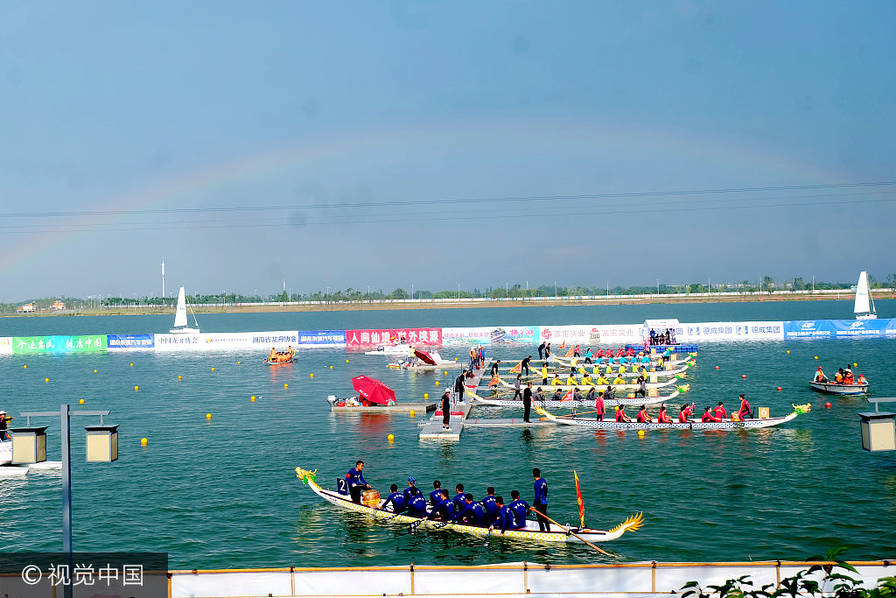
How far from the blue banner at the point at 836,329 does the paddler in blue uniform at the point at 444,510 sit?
251 feet

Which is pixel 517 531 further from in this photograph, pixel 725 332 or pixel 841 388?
pixel 725 332

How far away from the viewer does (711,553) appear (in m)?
20.8

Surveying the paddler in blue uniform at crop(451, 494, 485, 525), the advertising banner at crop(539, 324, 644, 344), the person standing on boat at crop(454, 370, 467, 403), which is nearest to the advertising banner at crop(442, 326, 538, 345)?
the advertising banner at crop(539, 324, 644, 344)

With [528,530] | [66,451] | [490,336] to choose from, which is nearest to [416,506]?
[528,530]

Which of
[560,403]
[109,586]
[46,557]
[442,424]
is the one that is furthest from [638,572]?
[560,403]

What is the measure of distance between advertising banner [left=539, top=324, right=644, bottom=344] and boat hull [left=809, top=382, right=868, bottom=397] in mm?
32854

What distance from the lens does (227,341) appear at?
302 ft

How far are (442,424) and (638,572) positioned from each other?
2434 cm

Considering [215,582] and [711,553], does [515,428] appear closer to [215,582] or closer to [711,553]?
[711,553]

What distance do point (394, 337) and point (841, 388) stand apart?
52.0 m

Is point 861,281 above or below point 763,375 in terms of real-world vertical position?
above

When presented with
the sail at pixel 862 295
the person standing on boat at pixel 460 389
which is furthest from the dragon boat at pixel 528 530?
the sail at pixel 862 295

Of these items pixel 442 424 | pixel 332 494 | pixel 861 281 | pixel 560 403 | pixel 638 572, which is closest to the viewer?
pixel 638 572

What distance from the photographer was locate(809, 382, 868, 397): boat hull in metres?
46.6
